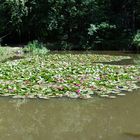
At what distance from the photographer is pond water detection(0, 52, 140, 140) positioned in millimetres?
5895

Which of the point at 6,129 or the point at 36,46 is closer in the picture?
the point at 6,129

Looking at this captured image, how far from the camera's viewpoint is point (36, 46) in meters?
24.7

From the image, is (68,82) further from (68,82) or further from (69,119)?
(69,119)

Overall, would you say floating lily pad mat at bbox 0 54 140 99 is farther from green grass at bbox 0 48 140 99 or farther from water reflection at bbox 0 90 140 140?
water reflection at bbox 0 90 140 140

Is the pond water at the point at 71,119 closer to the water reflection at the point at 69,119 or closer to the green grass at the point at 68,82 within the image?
the water reflection at the point at 69,119

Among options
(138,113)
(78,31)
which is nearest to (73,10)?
(78,31)

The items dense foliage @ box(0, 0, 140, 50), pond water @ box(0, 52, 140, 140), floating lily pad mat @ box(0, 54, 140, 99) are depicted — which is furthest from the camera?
dense foliage @ box(0, 0, 140, 50)

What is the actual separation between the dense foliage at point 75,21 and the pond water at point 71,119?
59.2ft

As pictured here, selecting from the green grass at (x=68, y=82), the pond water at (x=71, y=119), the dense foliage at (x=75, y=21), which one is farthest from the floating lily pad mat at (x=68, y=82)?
the dense foliage at (x=75, y=21)

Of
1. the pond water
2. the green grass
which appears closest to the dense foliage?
the green grass

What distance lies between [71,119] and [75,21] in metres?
21.6

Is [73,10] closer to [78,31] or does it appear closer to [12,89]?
[78,31]

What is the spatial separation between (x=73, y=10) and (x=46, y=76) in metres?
17.5

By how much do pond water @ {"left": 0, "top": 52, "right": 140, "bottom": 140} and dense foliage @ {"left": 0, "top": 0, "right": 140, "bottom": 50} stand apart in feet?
59.2
